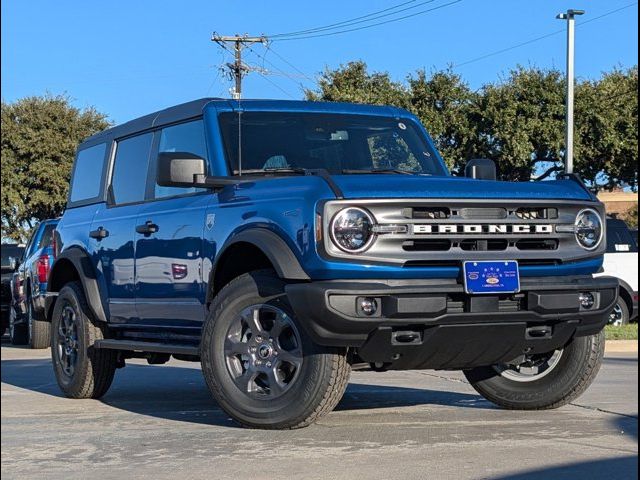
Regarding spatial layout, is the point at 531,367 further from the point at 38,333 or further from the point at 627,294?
the point at 627,294

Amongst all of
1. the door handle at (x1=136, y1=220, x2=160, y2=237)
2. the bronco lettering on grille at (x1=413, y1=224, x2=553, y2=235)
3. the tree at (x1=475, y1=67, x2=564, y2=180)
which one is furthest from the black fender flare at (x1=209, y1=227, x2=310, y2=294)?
the tree at (x1=475, y1=67, x2=564, y2=180)

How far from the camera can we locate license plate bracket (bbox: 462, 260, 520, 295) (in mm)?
6297

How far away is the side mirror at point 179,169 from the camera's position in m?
7.22

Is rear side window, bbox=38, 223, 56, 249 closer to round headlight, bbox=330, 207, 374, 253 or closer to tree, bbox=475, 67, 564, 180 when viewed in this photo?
round headlight, bbox=330, 207, 374, 253

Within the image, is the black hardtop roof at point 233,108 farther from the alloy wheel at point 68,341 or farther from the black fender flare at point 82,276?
the alloy wheel at point 68,341

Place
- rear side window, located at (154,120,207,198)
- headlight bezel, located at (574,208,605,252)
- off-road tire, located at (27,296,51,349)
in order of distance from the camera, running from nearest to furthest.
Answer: headlight bezel, located at (574,208,605,252) → rear side window, located at (154,120,207,198) → off-road tire, located at (27,296,51,349)

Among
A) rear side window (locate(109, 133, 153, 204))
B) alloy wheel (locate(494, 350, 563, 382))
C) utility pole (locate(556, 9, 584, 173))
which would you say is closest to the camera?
alloy wheel (locate(494, 350, 563, 382))

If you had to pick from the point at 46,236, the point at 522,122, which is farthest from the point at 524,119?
the point at 46,236

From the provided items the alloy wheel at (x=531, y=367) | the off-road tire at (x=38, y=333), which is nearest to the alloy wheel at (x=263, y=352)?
the alloy wheel at (x=531, y=367)

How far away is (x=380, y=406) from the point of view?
8.23m

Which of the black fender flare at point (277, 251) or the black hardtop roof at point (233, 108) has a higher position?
the black hardtop roof at point (233, 108)

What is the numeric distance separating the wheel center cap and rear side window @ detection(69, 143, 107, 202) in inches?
126

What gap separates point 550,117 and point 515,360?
28593 millimetres

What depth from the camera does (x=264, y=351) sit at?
262 inches
